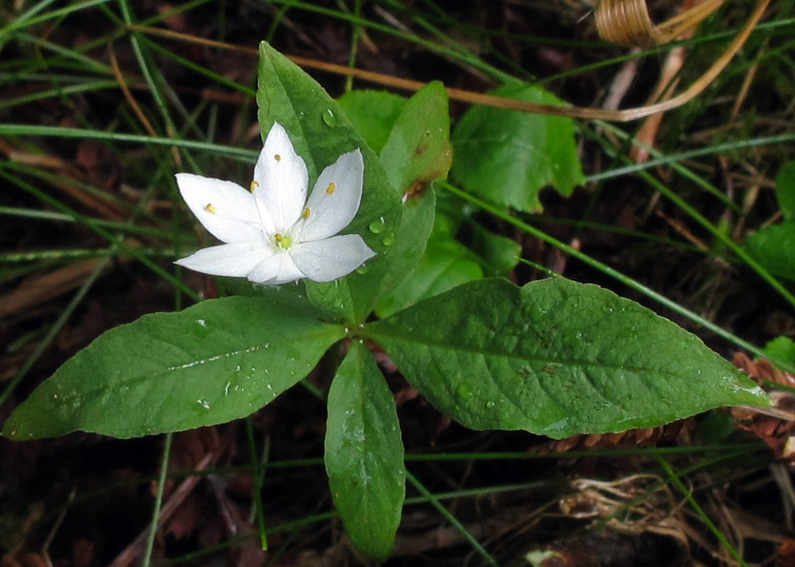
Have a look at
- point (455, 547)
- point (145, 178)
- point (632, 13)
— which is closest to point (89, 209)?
point (145, 178)

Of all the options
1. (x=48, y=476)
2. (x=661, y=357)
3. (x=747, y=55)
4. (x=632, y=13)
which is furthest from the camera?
(x=747, y=55)

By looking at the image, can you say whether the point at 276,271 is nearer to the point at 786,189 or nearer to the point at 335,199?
the point at 335,199

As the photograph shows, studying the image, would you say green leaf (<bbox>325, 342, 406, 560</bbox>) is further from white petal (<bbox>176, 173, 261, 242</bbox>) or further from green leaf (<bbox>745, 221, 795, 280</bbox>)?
green leaf (<bbox>745, 221, 795, 280</bbox>)

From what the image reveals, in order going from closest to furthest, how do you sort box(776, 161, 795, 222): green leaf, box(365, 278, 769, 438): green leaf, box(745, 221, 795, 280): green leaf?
1. box(365, 278, 769, 438): green leaf
2. box(745, 221, 795, 280): green leaf
3. box(776, 161, 795, 222): green leaf

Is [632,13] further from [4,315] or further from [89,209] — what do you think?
[4,315]

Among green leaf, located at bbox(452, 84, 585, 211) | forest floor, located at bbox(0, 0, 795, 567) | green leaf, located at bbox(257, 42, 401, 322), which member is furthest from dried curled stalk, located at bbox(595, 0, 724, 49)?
green leaf, located at bbox(257, 42, 401, 322)

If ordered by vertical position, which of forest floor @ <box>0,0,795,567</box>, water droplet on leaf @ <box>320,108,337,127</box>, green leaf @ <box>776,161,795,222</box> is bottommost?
forest floor @ <box>0,0,795,567</box>

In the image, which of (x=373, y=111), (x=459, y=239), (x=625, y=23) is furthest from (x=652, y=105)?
(x=373, y=111)

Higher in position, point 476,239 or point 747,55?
point 747,55
